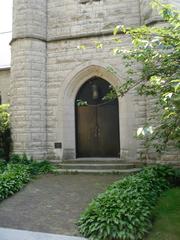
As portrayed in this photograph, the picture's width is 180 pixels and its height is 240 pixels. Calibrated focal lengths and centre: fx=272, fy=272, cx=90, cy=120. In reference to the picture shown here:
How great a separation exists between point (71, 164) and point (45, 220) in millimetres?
4021

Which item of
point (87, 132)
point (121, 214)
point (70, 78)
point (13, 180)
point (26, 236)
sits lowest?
point (26, 236)

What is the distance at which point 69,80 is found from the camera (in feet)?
31.5

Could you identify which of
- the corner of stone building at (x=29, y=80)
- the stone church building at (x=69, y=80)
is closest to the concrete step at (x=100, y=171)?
the stone church building at (x=69, y=80)

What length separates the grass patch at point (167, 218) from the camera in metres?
4.11

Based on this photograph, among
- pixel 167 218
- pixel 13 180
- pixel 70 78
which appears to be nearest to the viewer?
pixel 167 218

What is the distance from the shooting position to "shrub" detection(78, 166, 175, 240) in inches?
161

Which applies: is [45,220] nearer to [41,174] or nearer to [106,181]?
[106,181]

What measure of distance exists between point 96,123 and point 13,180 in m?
3.95

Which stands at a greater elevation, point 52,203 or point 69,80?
point 69,80

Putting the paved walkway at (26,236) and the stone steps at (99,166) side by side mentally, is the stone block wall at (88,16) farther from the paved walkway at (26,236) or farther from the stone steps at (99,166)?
the paved walkway at (26,236)

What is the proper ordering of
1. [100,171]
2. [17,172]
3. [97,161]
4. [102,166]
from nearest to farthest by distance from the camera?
[17,172] < [100,171] < [102,166] < [97,161]

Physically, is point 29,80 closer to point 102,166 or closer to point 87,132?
point 87,132

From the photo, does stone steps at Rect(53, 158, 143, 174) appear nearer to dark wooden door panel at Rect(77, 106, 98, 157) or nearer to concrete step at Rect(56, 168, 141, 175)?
concrete step at Rect(56, 168, 141, 175)

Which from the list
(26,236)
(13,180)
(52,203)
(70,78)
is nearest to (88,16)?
(70,78)
